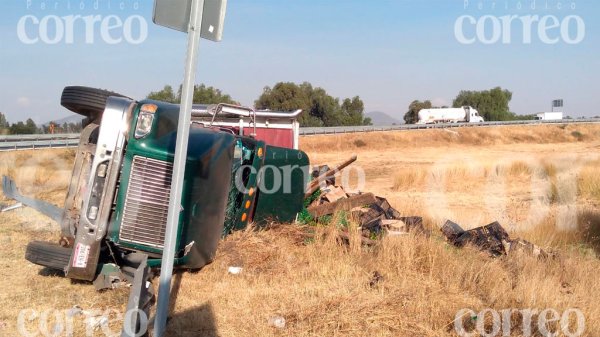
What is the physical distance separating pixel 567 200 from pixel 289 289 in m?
11.7

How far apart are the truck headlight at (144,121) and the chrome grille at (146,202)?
223mm

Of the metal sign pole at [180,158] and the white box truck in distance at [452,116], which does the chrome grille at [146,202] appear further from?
the white box truck in distance at [452,116]

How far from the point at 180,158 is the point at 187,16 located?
0.99 meters

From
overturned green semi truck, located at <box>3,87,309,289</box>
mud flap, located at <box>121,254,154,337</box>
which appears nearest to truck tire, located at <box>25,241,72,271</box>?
overturned green semi truck, located at <box>3,87,309,289</box>

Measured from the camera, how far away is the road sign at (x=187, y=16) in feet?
13.5

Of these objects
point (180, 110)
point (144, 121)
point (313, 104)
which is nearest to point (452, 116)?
point (313, 104)

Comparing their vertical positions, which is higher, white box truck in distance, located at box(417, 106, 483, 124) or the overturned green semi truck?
white box truck in distance, located at box(417, 106, 483, 124)

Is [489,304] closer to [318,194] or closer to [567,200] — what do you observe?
[318,194]

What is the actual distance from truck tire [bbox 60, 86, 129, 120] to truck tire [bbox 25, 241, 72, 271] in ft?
4.47

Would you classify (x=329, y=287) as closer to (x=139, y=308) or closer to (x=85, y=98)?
(x=139, y=308)

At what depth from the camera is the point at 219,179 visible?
600cm

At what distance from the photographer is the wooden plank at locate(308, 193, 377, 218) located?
9.38 metres

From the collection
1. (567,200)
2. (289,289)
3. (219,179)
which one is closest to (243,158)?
(219,179)

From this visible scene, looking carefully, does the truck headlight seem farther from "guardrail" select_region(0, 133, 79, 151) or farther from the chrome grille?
"guardrail" select_region(0, 133, 79, 151)
